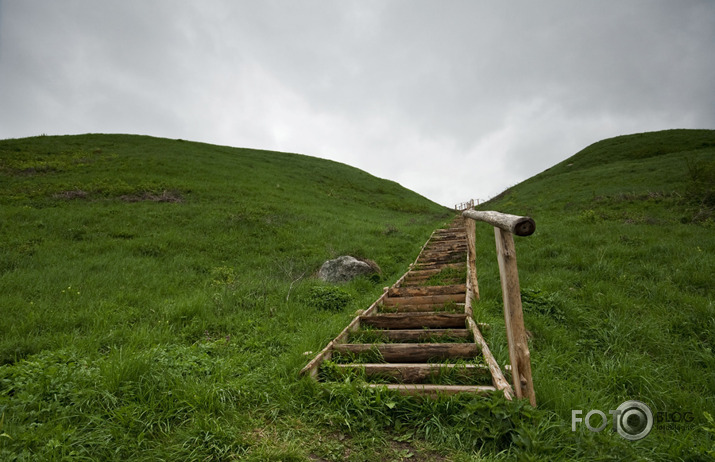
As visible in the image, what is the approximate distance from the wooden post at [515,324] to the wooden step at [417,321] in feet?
5.91

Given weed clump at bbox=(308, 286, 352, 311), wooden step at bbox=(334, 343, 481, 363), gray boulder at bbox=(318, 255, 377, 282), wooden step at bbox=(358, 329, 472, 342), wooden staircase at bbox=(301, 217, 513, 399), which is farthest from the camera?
gray boulder at bbox=(318, 255, 377, 282)

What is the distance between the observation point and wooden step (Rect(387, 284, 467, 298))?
622 cm

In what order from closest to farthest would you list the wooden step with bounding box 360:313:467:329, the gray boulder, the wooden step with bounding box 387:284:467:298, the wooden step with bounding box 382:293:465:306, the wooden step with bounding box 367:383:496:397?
1. the wooden step with bounding box 367:383:496:397
2. the wooden step with bounding box 360:313:467:329
3. the wooden step with bounding box 382:293:465:306
4. the wooden step with bounding box 387:284:467:298
5. the gray boulder

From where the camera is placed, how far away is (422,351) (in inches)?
148

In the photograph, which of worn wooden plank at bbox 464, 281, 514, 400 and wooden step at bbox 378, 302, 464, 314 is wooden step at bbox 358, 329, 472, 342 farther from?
wooden step at bbox 378, 302, 464, 314

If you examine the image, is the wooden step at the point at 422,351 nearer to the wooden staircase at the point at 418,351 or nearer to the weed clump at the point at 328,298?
the wooden staircase at the point at 418,351

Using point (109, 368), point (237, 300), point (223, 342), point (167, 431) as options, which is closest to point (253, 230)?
point (237, 300)

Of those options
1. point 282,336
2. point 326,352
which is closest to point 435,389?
point 326,352

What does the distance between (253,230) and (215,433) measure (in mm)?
11055

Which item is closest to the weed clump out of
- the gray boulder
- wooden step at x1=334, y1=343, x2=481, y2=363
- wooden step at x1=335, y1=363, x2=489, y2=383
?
the gray boulder

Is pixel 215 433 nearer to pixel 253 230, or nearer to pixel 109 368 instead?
pixel 109 368

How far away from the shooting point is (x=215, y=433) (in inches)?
99.5

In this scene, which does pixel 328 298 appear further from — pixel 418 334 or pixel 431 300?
pixel 418 334

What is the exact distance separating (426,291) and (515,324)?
3.66 meters
